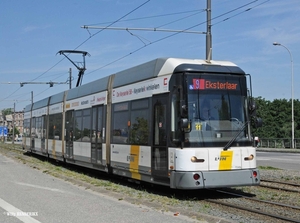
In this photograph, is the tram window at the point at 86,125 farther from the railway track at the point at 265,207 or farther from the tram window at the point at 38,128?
the tram window at the point at 38,128

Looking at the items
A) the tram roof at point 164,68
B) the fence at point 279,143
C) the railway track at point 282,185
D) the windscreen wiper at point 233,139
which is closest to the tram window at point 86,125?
the tram roof at point 164,68

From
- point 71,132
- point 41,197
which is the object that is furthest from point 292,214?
point 71,132

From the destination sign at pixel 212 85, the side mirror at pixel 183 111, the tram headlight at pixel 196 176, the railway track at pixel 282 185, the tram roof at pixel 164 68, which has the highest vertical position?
the tram roof at pixel 164 68

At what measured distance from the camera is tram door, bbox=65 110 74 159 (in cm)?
1997

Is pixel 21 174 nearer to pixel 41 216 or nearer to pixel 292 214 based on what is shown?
pixel 41 216

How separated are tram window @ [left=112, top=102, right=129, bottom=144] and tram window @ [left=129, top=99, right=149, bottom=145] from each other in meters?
0.50

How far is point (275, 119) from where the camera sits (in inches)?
3354

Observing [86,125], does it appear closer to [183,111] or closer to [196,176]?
[183,111]

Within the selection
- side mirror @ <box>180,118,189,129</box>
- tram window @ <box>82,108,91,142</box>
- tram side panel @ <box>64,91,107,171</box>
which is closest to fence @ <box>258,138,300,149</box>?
tram side panel @ <box>64,91,107,171</box>

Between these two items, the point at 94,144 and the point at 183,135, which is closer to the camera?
the point at 183,135

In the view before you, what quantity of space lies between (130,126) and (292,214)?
554cm

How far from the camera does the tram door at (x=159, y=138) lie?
37.2ft

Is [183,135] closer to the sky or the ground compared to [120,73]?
closer to the ground

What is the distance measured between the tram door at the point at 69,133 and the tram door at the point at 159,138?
28.3 ft
